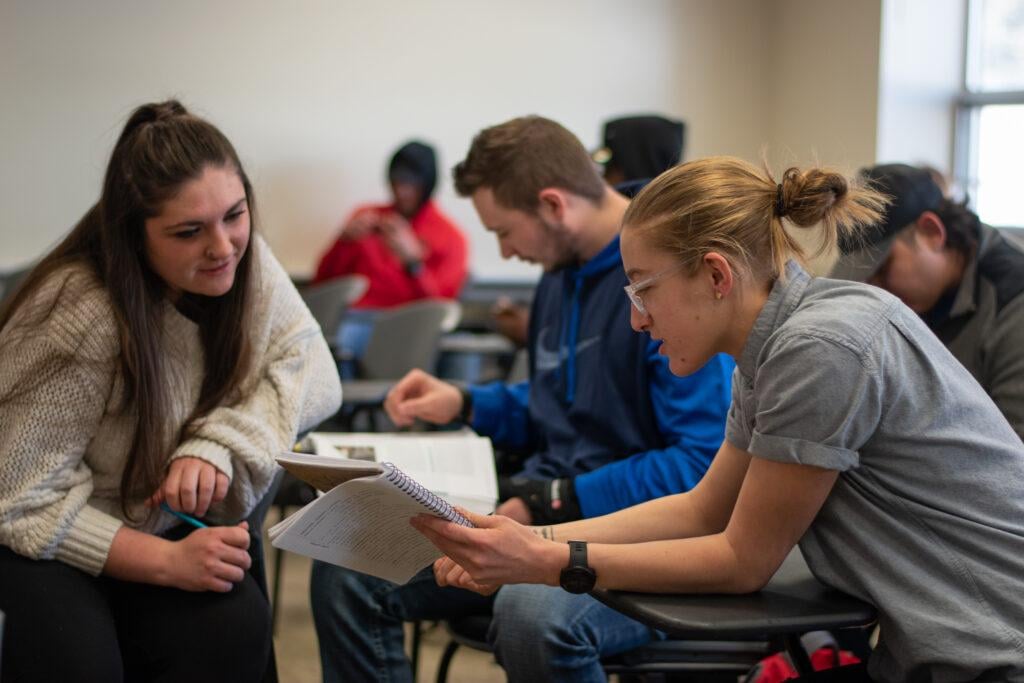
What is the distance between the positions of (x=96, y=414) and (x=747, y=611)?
0.95m

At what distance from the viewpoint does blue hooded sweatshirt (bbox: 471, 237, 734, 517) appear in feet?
5.40

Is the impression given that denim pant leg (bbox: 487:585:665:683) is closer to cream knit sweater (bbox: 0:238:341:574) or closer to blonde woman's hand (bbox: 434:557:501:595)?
blonde woman's hand (bbox: 434:557:501:595)

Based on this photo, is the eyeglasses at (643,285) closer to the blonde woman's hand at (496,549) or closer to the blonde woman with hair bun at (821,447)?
the blonde woman with hair bun at (821,447)

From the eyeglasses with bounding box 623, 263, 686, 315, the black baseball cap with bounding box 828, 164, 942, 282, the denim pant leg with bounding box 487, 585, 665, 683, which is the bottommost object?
the denim pant leg with bounding box 487, 585, 665, 683

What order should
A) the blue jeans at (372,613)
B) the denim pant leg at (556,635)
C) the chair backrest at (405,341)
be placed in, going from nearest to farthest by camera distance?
1. the denim pant leg at (556,635)
2. the blue jeans at (372,613)
3. the chair backrest at (405,341)

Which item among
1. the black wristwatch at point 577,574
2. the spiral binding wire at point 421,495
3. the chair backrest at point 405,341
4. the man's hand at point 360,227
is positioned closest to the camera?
the spiral binding wire at point 421,495

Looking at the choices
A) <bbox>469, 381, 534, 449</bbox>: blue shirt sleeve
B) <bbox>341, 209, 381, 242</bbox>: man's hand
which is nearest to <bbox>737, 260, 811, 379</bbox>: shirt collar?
<bbox>469, 381, 534, 449</bbox>: blue shirt sleeve

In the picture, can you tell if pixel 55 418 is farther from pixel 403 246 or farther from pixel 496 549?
pixel 403 246

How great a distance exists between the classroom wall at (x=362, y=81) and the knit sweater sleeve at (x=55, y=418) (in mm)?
3484

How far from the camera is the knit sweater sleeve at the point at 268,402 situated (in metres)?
1.59

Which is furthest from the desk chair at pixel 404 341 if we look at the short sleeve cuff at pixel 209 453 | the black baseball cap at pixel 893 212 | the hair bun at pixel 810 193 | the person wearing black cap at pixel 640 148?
the hair bun at pixel 810 193

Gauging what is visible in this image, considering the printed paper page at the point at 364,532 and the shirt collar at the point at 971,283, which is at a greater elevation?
the shirt collar at the point at 971,283

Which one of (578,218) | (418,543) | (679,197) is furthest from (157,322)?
(679,197)

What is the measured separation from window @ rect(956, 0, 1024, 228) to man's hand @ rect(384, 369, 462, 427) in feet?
10.1
